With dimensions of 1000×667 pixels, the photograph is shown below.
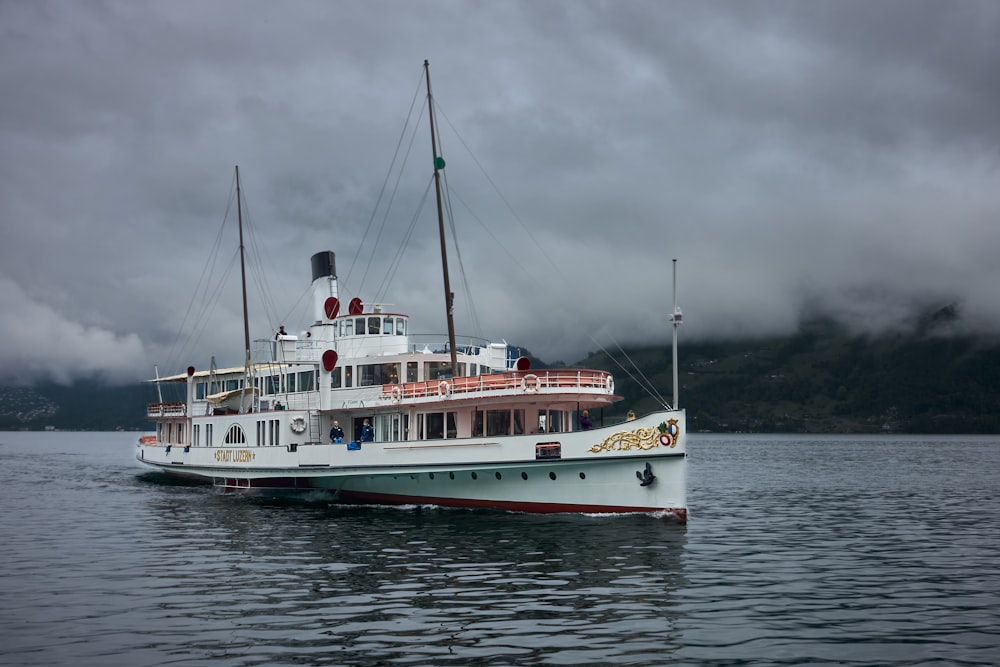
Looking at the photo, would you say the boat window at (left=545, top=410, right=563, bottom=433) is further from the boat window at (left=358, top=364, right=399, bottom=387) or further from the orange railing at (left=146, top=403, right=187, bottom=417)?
the orange railing at (left=146, top=403, right=187, bottom=417)

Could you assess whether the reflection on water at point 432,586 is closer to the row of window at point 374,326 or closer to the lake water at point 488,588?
the lake water at point 488,588

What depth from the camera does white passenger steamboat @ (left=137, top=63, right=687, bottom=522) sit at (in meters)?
33.3

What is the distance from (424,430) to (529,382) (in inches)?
256

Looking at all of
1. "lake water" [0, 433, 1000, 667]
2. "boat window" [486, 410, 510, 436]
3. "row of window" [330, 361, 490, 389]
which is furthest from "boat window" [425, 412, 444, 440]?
"lake water" [0, 433, 1000, 667]

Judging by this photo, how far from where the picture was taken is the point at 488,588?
2119 centimetres

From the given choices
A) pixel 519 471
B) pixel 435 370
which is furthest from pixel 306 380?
pixel 519 471

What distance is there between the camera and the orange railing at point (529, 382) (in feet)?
114

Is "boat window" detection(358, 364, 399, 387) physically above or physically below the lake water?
above

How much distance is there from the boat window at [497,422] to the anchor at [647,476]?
6.20 m

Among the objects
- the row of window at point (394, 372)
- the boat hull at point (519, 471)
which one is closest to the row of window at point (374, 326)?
the row of window at point (394, 372)

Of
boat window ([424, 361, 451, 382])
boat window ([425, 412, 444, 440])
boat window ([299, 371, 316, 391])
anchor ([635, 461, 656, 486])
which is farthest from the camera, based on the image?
boat window ([299, 371, 316, 391])

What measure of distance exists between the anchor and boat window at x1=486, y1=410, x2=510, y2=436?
20.3ft

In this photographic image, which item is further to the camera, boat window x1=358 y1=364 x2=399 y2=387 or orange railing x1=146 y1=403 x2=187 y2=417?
orange railing x1=146 y1=403 x2=187 y2=417

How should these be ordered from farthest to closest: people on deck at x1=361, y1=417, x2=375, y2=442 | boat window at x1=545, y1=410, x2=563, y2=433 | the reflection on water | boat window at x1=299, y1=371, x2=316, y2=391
Result: boat window at x1=299, y1=371, x2=316, y2=391 → people on deck at x1=361, y1=417, x2=375, y2=442 → boat window at x1=545, y1=410, x2=563, y2=433 → the reflection on water
